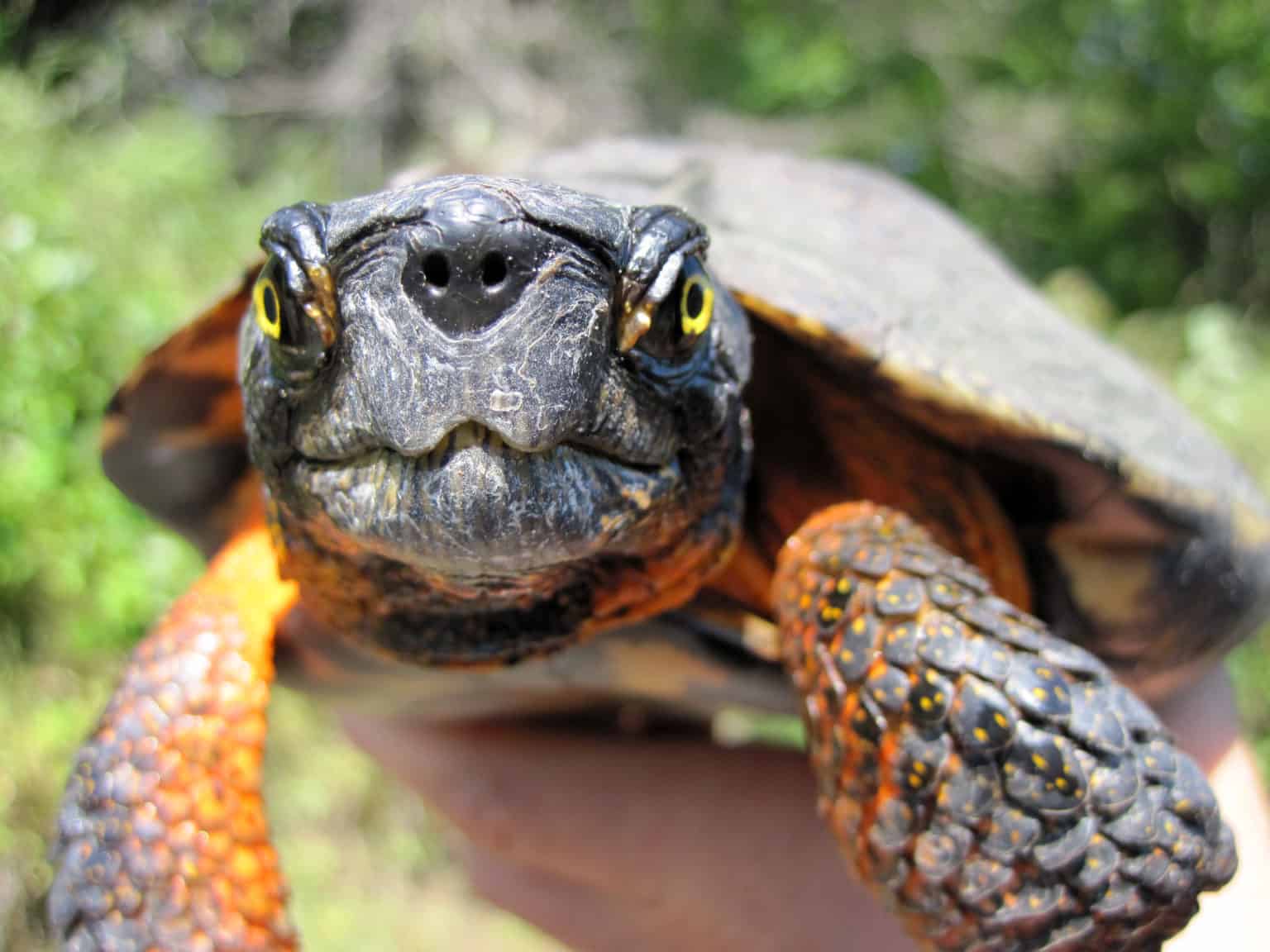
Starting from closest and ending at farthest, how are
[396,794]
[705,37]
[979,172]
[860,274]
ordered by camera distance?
[860,274]
[396,794]
[705,37]
[979,172]

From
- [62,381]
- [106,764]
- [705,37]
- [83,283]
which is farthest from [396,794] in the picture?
[705,37]

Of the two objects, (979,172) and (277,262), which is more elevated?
(979,172)

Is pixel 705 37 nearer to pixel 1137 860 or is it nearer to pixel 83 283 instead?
pixel 83 283

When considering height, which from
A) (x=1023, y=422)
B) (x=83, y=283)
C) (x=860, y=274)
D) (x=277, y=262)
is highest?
(x=83, y=283)

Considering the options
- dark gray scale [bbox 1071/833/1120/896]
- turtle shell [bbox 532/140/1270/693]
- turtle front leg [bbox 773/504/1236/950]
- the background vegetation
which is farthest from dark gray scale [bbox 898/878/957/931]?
the background vegetation

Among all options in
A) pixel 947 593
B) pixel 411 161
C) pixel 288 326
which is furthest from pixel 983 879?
pixel 411 161

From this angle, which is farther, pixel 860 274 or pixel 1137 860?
pixel 860 274

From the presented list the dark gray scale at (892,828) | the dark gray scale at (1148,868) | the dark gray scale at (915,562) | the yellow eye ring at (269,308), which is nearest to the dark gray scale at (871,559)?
the dark gray scale at (915,562)
